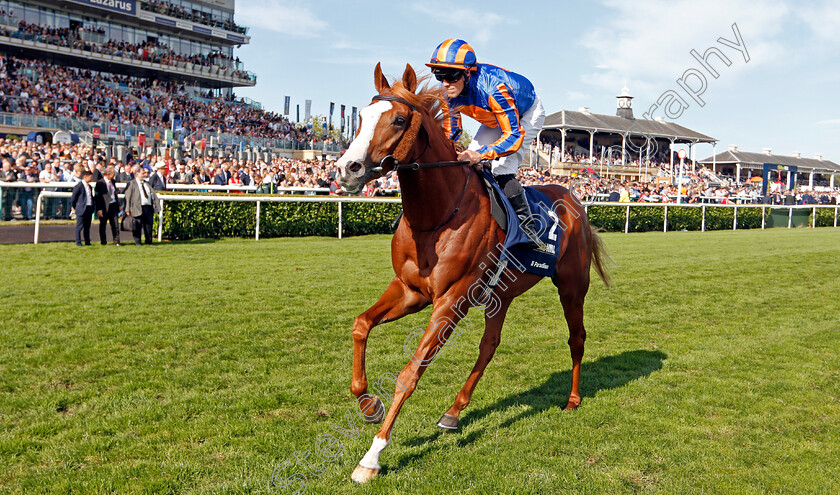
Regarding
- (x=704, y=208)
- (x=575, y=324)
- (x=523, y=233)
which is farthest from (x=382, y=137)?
(x=704, y=208)

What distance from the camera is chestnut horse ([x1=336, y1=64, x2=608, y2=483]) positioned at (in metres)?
3.04

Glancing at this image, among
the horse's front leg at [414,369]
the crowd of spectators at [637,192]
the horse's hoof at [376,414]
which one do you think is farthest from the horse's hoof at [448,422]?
the crowd of spectators at [637,192]

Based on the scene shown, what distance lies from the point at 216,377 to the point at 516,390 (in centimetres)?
214

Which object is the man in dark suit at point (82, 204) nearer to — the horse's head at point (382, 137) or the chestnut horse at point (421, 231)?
the chestnut horse at point (421, 231)

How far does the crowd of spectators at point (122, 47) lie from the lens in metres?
37.8

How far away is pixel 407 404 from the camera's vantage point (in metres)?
4.11

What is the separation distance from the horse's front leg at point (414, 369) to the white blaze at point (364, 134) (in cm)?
95

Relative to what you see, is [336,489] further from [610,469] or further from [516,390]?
[516,390]

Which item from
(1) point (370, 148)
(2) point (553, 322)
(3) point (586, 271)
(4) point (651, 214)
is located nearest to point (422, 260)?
(1) point (370, 148)

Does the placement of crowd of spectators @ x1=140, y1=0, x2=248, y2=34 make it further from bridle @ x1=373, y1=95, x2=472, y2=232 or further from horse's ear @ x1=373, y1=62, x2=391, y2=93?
bridle @ x1=373, y1=95, x2=472, y2=232

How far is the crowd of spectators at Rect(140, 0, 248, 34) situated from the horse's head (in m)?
47.4

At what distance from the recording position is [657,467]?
326 centimetres

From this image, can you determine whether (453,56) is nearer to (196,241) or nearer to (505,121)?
(505,121)

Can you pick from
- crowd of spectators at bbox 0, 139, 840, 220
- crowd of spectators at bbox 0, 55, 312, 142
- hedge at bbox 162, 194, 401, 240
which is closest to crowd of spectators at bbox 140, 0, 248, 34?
crowd of spectators at bbox 0, 55, 312, 142
